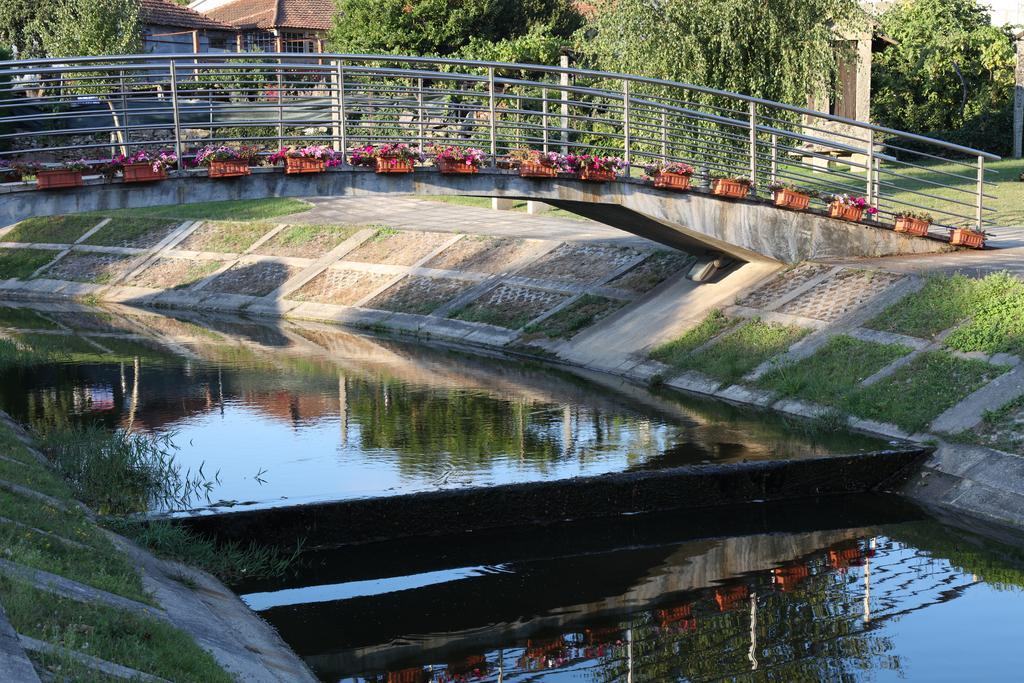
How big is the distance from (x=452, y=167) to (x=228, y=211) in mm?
19008

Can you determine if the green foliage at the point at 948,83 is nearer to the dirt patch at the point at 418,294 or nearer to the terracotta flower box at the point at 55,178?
the dirt patch at the point at 418,294

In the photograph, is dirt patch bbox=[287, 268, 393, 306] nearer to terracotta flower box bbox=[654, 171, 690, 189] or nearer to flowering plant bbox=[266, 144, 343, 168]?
terracotta flower box bbox=[654, 171, 690, 189]

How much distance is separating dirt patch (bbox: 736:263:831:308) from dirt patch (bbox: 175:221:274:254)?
1592cm

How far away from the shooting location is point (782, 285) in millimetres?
22484

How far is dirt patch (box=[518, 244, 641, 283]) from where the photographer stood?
26.4 meters

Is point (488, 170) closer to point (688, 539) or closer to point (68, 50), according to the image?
point (688, 539)

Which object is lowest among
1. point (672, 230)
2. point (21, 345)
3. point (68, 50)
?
point (21, 345)

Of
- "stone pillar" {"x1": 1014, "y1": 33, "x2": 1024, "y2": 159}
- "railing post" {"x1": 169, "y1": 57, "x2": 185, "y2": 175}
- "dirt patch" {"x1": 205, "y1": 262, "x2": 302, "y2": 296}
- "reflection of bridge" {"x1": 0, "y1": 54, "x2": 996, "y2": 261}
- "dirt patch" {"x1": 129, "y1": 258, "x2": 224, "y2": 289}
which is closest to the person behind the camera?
"railing post" {"x1": 169, "y1": 57, "x2": 185, "y2": 175}

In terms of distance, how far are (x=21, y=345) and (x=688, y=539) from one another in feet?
55.8

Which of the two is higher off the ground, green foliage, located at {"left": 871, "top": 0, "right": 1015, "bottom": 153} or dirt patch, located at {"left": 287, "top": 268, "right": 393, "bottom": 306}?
green foliage, located at {"left": 871, "top": 0, "right": 1015, "bottom": 153}

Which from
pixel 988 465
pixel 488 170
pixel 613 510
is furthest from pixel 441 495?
pixel 488 170

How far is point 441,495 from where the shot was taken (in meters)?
14.2

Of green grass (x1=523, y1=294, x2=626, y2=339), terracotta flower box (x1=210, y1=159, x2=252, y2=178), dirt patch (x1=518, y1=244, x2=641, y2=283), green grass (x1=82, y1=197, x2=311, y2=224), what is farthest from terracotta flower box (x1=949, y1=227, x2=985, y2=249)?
green grass (x1=82, y1=197, x2=311, y2=224)

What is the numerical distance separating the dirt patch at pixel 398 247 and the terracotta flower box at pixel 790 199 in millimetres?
9979
